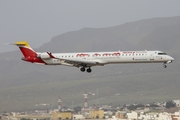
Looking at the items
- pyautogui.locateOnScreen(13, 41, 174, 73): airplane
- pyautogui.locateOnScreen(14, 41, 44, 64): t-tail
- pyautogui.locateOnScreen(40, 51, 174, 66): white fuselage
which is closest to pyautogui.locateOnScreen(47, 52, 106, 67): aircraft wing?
pyautogui.locateOnScreen(13, 41, 174, 73): airplane

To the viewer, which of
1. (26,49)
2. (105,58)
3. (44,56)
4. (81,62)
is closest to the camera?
(105,58)

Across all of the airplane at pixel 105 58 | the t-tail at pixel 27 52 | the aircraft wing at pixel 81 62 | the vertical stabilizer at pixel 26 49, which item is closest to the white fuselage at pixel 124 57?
the airplane at pixel 105 58

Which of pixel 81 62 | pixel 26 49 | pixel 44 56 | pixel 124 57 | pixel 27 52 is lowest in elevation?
pixel 81 62

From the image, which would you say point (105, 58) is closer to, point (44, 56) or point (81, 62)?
point (81, 62)

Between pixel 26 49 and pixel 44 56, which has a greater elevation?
pixel 26 49

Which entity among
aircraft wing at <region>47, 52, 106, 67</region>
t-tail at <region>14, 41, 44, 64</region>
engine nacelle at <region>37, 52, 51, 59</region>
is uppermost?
t-tail at <region>14, 41, 44, 64</region>

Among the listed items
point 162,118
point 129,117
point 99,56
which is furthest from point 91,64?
point 129,117

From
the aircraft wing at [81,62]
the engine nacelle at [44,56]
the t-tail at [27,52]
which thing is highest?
the t-tail at [27,52]

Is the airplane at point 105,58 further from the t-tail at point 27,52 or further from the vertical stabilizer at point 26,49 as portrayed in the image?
the vertical stabilizer at point 26,49

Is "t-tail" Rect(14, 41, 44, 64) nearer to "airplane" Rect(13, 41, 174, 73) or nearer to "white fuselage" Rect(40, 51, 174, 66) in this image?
"airplane" Rect(13, 41, 174, 73)

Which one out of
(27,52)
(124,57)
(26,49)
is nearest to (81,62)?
(124,57)

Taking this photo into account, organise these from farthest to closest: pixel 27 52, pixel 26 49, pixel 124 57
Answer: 1. pixel 26 49
2. pixel 27 52
3. pixel 124 57

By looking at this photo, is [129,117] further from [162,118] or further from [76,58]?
[76,58]

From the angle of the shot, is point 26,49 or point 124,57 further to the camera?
point 26,49
